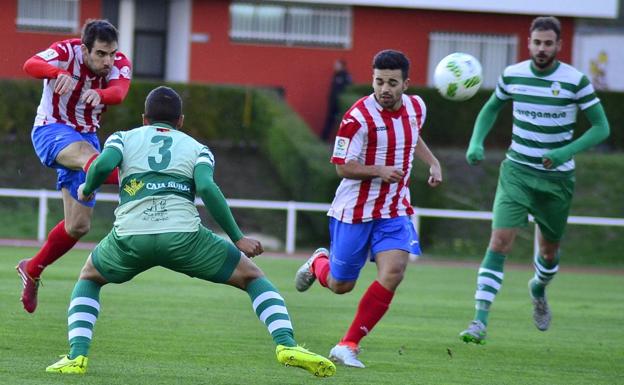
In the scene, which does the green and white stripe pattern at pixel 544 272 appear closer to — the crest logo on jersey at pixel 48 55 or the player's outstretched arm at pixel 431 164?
the player's outstretched arm at pixel 431 164

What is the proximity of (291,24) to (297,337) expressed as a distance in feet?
73.7

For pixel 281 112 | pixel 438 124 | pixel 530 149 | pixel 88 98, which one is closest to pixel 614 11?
pixel 438 124

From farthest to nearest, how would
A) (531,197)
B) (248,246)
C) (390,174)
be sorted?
1. (531,197)
2. (390,174)
3. (248,246)

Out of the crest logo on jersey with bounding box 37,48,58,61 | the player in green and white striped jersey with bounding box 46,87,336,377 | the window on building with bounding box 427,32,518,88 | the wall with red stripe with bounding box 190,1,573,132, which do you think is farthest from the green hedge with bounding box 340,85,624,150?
the player in green and white striped jersey with bounding box 46,87,336,377

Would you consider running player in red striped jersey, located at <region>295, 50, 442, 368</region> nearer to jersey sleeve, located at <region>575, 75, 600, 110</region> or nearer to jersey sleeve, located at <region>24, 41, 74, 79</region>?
jersey sleeve, located at <region>575, 75, 600, 110</region>

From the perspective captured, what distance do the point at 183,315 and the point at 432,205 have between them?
39.2 feet

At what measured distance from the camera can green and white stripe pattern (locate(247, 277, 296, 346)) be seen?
24.6 ft

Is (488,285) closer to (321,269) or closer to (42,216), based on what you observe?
(321,269)

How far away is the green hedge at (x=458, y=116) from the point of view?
29.5m

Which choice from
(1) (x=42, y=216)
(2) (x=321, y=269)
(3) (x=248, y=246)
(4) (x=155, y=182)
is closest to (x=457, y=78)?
(2) (x=321, y=269)

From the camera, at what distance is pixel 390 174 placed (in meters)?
8.65

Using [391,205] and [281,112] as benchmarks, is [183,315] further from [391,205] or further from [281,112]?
[281,112]

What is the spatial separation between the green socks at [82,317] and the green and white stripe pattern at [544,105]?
4.19m

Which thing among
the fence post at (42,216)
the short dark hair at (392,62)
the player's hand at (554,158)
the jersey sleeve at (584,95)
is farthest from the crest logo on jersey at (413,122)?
the fence post at (42,216)
